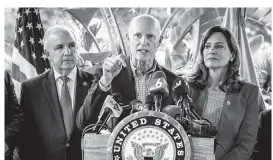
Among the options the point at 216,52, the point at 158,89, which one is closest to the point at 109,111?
the point at 158,89

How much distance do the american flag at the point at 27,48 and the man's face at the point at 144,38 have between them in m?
0.89

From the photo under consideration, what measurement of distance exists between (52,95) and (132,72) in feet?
2.68

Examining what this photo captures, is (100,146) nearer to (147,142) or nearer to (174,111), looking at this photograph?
(147,142)

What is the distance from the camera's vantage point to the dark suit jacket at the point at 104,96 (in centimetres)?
360

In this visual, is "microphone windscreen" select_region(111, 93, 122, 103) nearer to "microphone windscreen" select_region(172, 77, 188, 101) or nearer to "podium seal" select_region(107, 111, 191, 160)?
"podium seal" select_region(107, 111, 191, 160)

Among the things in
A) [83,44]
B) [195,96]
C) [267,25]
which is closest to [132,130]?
[195,96]

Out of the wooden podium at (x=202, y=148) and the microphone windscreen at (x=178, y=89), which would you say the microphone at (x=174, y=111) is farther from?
the wooden podium at (x=202, y=148)

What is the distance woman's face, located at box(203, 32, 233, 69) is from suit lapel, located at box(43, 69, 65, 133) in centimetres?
152

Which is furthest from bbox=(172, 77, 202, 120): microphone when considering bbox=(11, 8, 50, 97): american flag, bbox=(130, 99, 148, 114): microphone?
bbox=(11, 8, 50, 97): american flag

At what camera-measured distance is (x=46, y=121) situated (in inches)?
142

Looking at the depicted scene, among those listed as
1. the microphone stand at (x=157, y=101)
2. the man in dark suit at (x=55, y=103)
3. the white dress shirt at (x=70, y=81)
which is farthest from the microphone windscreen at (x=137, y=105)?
the white dress shirt at (x=70, y=81)

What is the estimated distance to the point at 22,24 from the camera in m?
3.71

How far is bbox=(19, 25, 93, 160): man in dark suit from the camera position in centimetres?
359

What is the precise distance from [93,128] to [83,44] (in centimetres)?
84
